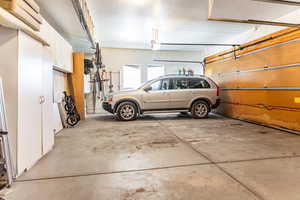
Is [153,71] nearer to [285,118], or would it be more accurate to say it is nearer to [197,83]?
[197,83]

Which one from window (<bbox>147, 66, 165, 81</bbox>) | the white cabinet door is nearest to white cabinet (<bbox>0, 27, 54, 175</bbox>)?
the white cabinet door

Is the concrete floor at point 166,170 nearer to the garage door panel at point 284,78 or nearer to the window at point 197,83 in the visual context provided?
the garage door panel at point 284,78

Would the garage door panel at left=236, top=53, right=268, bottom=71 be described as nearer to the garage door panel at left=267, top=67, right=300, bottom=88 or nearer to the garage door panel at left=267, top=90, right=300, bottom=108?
the garage door panel at left=267, top=67, right=300, bottom=88

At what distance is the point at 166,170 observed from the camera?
2258 mm

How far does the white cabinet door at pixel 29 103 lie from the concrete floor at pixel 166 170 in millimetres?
215

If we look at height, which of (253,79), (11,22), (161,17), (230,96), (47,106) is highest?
(161,17)

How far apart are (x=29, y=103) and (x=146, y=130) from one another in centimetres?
283

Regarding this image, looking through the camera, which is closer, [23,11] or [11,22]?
[11,22]

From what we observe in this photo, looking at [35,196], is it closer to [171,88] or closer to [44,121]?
[44,121]

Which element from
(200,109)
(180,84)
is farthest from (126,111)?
(200,109)

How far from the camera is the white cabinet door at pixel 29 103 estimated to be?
2.06 m

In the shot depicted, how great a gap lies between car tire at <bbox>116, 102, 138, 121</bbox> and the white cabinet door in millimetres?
3362

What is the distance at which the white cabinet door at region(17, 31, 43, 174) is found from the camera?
6.75 feet

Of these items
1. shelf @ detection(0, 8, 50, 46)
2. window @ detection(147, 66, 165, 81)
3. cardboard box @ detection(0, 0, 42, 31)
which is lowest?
shelf @ detection(0, 8, 50, 46)
